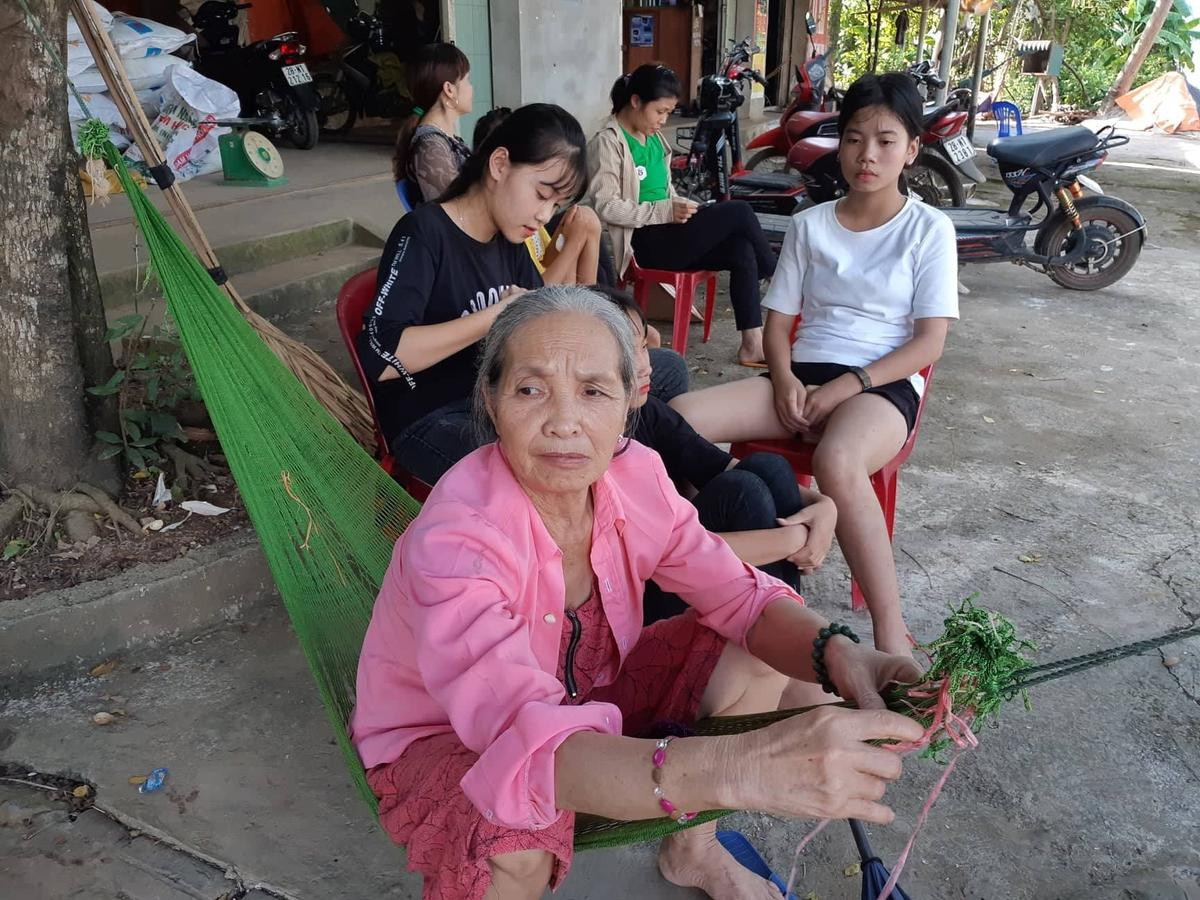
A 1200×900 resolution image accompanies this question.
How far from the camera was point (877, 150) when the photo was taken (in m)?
2.17

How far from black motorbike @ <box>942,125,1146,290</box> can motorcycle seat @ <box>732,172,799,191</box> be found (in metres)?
0.80

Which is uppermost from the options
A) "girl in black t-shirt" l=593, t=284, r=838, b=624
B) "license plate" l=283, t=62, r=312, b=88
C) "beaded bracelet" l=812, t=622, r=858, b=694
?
"license plate" l=283, t=62, r=312, b=88

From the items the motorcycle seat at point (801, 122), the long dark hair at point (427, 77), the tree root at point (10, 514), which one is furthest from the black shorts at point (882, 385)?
the motorcycle seat at point (801, 122)

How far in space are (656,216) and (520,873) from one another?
270 cm

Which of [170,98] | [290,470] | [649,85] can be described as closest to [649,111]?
[649,85]

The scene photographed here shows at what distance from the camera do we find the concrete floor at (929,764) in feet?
4.96

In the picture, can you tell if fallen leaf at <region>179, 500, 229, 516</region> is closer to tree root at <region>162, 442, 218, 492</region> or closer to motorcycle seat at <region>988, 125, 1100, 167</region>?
tree root at <region>162, 442, 218, 492</region>

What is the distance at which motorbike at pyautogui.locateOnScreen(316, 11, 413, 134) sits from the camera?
7102 mm

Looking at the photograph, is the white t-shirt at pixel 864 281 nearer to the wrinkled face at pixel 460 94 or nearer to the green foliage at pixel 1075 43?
the wrinkled face at pixel 460 94

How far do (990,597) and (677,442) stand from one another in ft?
3.10

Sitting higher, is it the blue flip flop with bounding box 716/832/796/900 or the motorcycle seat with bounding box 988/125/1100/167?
the motorcycle seat with bounding box 988/125/1100/167

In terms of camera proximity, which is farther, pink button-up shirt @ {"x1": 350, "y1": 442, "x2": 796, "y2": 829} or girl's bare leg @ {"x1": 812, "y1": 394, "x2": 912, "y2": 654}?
girl's bare leg @ {"x1": 812, "y1": 394, "x2": 912, "y2": 654}

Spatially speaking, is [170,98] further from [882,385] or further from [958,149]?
[882,385]

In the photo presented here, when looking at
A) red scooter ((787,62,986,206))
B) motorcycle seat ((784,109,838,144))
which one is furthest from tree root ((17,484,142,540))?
motorcycle seat ((784,109,838,144))
